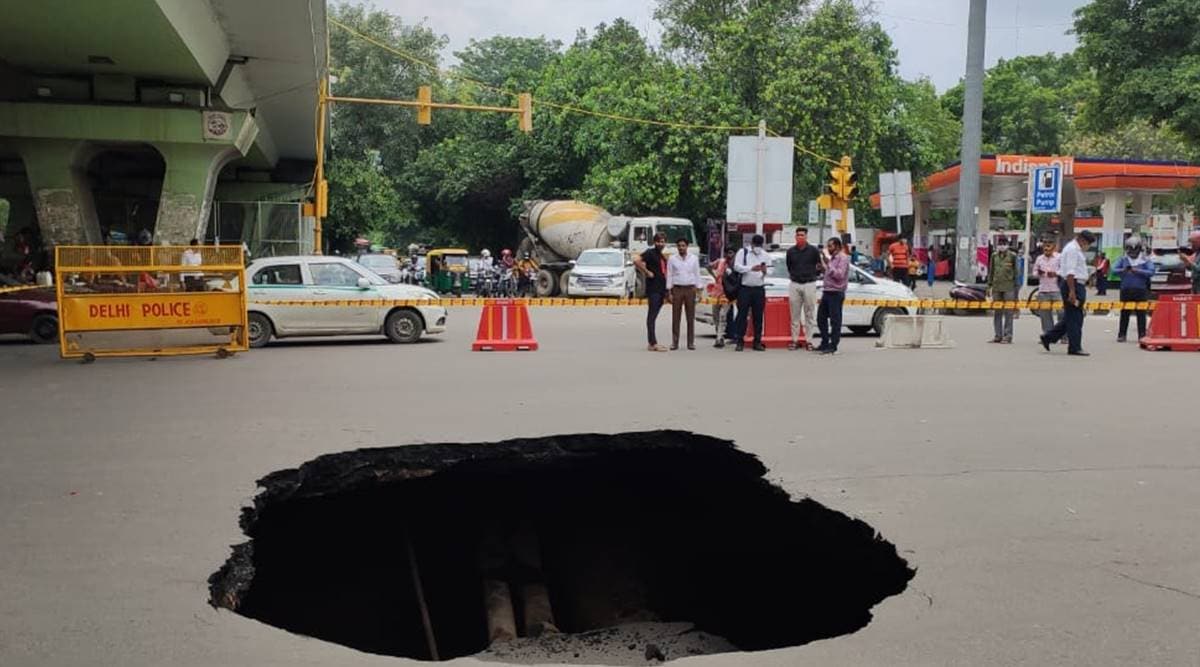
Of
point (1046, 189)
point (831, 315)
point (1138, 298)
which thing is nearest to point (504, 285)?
point (1046, 189)

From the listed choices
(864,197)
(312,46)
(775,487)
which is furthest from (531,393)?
(864,197)

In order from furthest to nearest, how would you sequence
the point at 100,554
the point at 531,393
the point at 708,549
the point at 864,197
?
the point at 864,197 < the point at 531,393 < the point at 708,549 < the point at 100,554

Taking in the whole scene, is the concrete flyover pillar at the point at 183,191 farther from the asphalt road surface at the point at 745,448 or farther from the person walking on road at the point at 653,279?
the person walking on road at the point at 653,279

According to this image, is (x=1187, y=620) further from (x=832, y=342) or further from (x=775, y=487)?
(x=832, y=342)

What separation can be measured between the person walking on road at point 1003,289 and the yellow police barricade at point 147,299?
1160 cm

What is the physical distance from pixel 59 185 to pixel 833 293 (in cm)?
1488

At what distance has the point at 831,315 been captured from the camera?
1456cm

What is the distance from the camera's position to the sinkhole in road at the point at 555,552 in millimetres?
6148

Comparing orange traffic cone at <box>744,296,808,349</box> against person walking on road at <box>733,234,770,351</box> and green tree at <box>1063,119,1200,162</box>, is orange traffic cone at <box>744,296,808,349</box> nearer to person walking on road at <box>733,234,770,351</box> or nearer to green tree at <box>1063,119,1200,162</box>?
person walking on road at <box>733,234,770,351</box>

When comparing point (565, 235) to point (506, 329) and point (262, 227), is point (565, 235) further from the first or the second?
point (506, 329)

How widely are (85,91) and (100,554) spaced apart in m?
Answer: 16.0

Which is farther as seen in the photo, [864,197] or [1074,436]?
[864,197]

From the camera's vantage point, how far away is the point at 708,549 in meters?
7.43

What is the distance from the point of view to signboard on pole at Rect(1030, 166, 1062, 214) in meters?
23.0
